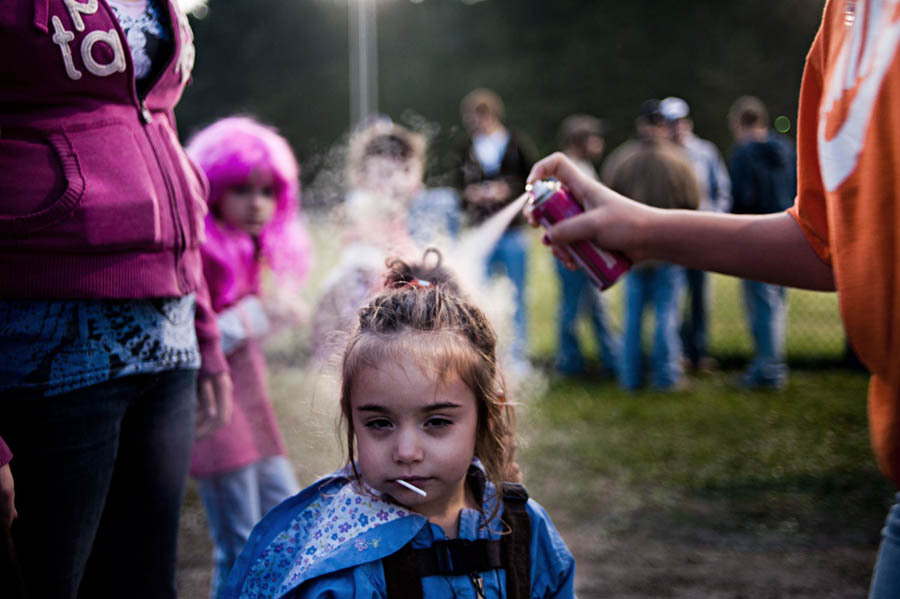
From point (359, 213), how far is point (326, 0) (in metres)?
17.5

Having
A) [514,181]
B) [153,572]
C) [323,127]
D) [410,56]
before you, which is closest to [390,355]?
[153,572]

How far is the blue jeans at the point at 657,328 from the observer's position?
6590 mm

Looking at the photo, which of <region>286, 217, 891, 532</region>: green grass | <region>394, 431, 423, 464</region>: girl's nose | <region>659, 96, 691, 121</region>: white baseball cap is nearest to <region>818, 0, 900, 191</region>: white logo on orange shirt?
<region>394, 431, 423, 464</region>: girl's nose

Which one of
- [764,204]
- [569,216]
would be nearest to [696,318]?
[764,204]

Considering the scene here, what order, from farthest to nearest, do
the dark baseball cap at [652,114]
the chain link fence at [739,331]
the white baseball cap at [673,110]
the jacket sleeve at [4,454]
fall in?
1. the chain link fence at [739,331]
2. the white baseball cap at [673,110]
3. the dark baseball cap at [652,114]
4. the jacket sleeve at [4,454]

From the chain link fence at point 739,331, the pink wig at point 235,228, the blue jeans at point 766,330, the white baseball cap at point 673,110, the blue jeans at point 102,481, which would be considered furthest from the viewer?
the chain link fence at point 739,331

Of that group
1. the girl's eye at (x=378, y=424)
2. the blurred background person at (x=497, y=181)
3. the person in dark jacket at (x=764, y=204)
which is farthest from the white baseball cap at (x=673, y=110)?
the girl's eye at (x=378, y=424)

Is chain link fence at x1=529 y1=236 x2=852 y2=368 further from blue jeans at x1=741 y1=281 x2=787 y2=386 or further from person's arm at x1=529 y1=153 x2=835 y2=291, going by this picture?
person's arm at x1=529 y1=153 x2=835 y2=291

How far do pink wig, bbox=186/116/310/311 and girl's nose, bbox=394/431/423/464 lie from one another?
1.48 m

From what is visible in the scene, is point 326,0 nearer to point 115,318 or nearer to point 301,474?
point 301,474

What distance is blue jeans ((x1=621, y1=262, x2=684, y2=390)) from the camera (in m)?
6.59

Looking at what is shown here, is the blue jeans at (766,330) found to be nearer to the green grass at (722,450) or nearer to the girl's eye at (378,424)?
the green grass at (722,450)

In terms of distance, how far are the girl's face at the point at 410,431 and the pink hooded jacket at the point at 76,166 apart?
1.47 ft

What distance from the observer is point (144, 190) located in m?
1.59
